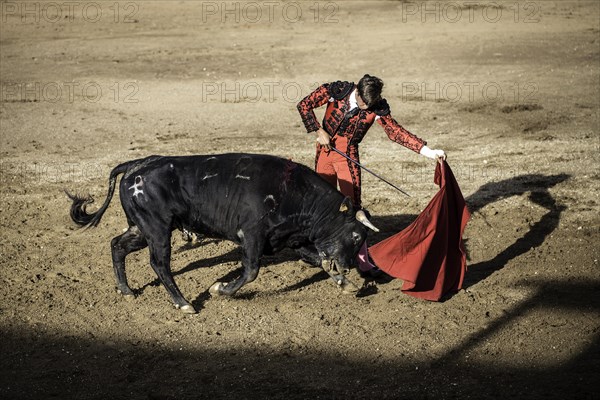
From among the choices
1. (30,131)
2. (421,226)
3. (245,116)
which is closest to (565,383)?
(421,226)

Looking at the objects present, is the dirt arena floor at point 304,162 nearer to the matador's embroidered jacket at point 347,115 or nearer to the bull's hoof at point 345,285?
the bull's hoof at point 345,285

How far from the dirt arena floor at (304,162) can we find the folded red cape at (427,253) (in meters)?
0.21

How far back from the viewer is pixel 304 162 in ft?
35.8

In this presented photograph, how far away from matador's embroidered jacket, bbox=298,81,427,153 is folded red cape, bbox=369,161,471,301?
1.77 feet

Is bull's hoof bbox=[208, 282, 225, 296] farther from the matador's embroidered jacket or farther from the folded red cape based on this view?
the matador's embroidered jacket

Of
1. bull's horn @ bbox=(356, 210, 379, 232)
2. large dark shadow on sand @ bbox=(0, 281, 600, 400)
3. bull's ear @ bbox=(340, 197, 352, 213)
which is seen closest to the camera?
large dark shadow on sand @ bbox=(0, 281, 600, 400)

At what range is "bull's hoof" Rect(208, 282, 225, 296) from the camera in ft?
22.9

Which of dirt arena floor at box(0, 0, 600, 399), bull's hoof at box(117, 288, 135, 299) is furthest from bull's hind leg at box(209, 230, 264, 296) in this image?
bull's hoof at box(117, 288, 135, 299)

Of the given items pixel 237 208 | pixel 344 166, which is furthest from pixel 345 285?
pixel 237 208

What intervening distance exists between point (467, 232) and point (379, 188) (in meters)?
1.68

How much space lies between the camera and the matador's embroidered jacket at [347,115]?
23.7 feet

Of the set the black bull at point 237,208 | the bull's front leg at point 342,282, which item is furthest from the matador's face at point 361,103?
the bull's front leg at point 342,282

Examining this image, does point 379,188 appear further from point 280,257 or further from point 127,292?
point 127,292

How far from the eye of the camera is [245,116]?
1316cm
